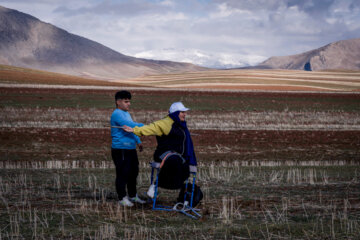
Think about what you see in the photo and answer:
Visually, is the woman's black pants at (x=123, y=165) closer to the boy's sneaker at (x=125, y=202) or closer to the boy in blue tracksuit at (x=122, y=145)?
the boy in blue tracksuit at (x=122, y=145)

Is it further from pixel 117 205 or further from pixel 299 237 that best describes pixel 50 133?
pixel 299 237

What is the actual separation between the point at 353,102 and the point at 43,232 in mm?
42703

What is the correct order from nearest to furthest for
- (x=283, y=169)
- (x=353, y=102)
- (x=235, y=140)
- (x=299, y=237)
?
1. (x=299, y=237)
2. (x=283, y=169)
3. (x=235, y=140)
4. (x=353, y=102)

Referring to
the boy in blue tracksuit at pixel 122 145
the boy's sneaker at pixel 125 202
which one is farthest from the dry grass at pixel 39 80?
the boy's sneaker at pixel 125 202

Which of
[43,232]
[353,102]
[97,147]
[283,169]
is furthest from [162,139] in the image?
[353,102]

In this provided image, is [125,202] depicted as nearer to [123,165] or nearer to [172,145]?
[123,165]

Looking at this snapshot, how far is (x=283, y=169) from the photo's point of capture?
14.9 m

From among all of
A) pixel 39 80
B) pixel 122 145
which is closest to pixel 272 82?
pixel 39 80

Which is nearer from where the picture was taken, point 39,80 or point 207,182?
point 207,182

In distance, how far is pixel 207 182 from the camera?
12219 millimetres

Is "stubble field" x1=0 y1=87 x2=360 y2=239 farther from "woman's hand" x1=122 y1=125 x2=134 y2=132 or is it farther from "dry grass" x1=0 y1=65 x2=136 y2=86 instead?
"dry grass" x1=0 y1=65 x2=136 y2=86

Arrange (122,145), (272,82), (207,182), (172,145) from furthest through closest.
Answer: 1. (272,82)
2. (207,182)
3. (122,145)
4. (172,145)

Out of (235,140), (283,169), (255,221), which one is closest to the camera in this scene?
(255,221)

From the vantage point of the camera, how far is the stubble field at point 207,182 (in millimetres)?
7406
